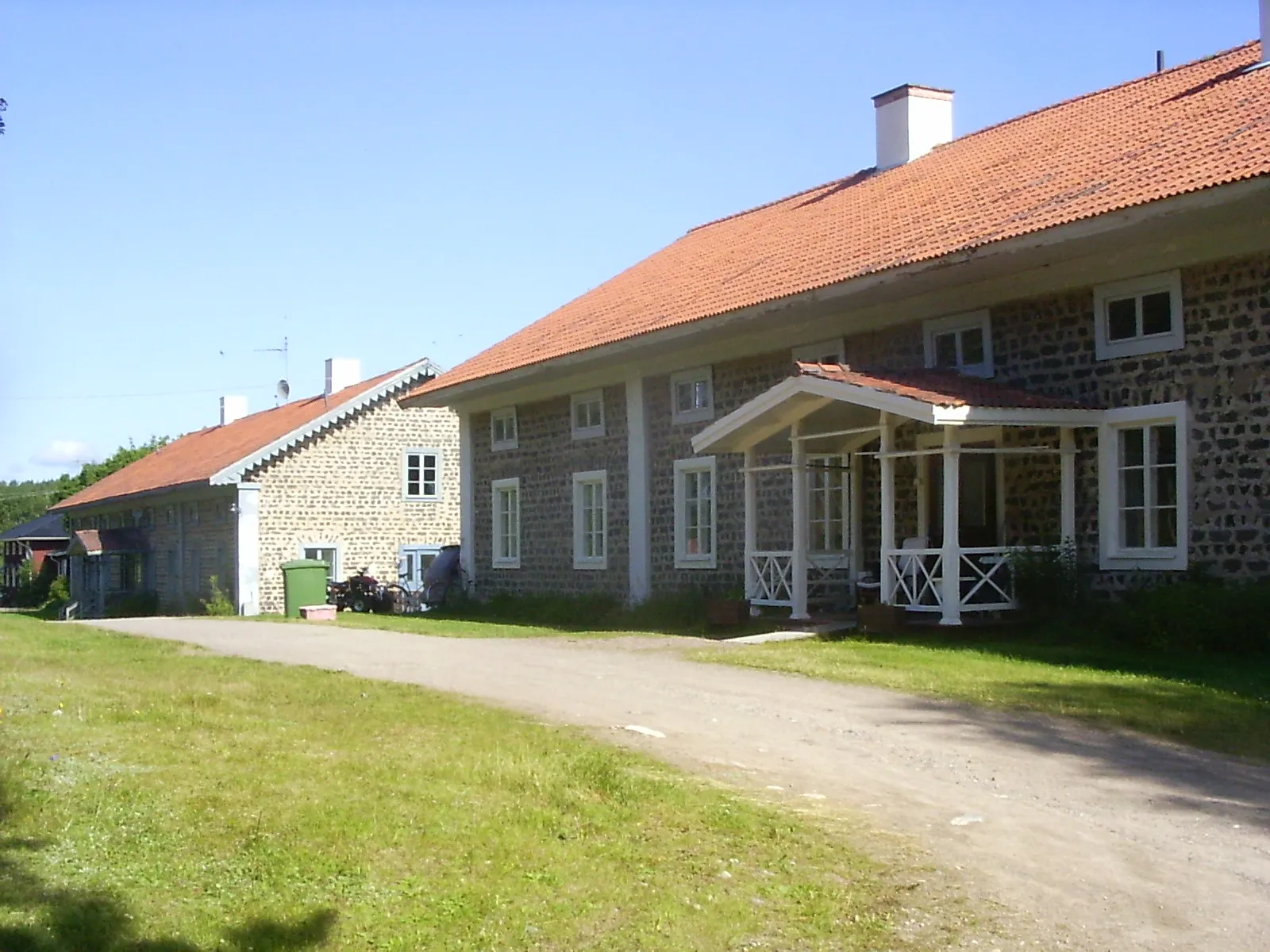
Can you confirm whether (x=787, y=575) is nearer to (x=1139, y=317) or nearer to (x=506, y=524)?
A: (x=1139, y=317)

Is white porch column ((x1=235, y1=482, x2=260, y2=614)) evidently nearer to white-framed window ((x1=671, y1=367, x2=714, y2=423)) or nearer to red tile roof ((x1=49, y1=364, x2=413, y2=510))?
red tile roof ((x1=49, y1=364, x2=413, y2=510))

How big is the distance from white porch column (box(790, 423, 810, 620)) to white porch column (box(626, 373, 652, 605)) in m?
5.06

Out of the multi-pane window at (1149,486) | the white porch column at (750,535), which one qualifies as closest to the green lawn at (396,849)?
the multi-pane window at (1149,486)

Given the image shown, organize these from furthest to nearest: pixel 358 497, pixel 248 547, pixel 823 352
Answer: pixel 358 497 < pixel 248 547 < pixel 823 352

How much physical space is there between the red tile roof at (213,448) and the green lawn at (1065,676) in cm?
2328

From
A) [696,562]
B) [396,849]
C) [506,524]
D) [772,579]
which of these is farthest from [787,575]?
[396,849]

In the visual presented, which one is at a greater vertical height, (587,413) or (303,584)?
(587,413)

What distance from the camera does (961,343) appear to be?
693 inches

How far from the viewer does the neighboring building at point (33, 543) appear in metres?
63.9

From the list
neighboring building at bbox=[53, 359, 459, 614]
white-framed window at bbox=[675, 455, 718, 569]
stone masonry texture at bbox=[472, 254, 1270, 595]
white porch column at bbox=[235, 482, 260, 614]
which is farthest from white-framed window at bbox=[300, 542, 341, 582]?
white-framed window at bbox=[675, 455, 718, 569]

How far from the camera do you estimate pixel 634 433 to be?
23.1 m

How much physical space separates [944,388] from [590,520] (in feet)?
32.9

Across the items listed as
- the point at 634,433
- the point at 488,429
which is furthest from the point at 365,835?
the point at 488,429

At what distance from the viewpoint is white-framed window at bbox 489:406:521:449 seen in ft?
88.3
